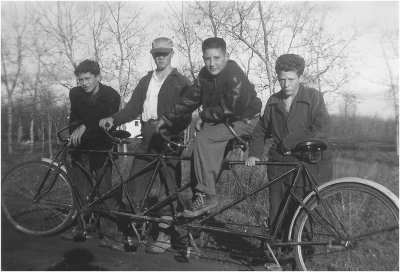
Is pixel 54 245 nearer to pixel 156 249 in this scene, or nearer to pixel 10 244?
pixel 10 244

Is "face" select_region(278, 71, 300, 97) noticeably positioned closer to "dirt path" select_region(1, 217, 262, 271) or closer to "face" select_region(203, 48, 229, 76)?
"face" select_region(203, 48, 229, 76)

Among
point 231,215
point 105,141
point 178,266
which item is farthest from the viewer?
point 231,215

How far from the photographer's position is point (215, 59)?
321 centimetres

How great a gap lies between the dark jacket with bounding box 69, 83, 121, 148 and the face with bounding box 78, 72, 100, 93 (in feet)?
0.24

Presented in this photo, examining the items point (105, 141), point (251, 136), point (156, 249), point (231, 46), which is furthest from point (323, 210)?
point (231, 46)

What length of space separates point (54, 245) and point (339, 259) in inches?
114

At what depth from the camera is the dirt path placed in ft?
11.1

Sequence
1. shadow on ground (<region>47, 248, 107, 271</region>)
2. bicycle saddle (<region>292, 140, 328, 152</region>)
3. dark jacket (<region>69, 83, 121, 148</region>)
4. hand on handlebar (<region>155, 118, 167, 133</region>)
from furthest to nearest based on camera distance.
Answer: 1. dark jacket (<region>69, 83, 121, 148</region>)
2. hand on handlebar (<region>155, 118, 167, 133</region>)
3. shadow on ground (<region>47, 248, 107, 271</region>)
4. bicycle saddle (<region>292, 140, 328, 152</region>)

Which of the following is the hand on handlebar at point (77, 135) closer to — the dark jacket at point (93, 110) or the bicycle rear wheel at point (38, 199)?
the dark jacket at point (93, 110)

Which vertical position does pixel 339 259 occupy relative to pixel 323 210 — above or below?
below

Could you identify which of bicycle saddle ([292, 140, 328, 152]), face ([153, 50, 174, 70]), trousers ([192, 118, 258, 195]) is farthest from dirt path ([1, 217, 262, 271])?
face ([153, 50, 174, 70])

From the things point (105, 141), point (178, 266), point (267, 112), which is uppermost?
point (267, 112)

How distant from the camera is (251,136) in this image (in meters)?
3.45

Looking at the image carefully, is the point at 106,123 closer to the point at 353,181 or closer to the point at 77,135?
the point at 77,135
